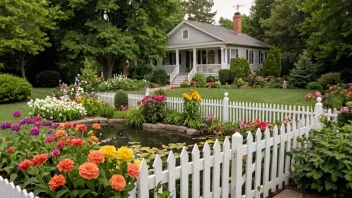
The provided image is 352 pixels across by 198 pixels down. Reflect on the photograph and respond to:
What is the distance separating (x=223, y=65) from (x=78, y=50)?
38.5 ft

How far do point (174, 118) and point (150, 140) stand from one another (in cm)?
161

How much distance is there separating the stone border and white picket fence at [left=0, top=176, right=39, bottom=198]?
6.10 meters

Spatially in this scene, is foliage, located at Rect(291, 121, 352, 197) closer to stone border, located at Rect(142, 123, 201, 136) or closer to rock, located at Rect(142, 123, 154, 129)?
stone border, located at Rect(142, 123, 201, 136)

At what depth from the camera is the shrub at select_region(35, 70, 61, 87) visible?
20.9 m

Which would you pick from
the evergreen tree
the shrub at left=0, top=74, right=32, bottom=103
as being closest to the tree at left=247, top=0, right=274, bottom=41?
the evergreen tree

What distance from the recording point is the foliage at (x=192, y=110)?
27.7 ft

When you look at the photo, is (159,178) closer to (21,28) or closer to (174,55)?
(21,28)

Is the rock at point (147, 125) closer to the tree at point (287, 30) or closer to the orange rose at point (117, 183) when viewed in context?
the orange rose at point (117, 183)

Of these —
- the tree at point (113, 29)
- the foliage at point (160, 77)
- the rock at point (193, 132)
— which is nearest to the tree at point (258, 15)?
the tree at point (113, 29)

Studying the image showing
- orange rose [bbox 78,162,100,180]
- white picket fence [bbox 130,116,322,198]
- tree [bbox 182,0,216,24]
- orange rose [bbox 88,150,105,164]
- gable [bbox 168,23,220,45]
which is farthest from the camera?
tree [bbox 182,0,216,24]

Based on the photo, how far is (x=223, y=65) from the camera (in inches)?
984

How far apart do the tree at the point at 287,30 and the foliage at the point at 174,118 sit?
766 inches

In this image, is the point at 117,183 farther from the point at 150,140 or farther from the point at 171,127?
the point at 171,127

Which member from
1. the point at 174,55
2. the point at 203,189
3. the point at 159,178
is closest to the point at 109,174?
the point at 159,178
